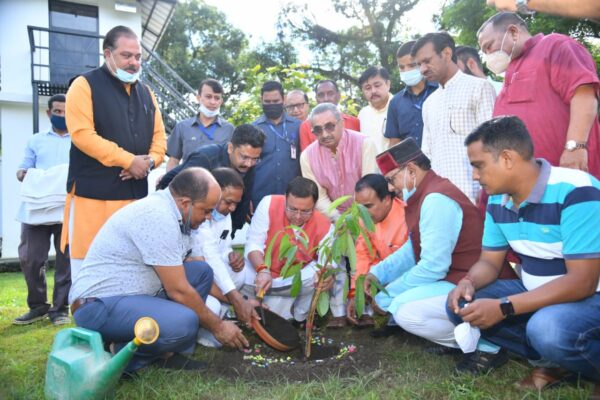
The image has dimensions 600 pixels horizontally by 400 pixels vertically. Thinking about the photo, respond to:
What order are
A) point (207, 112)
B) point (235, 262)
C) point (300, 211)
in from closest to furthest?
point (300, 211)
point (235, 262)
point (207, 112)

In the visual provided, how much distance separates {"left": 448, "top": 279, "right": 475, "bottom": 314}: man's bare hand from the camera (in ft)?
9.08

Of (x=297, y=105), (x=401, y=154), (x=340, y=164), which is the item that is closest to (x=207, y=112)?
(x=297, y=105)

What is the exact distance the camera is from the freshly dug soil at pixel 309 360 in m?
3.04

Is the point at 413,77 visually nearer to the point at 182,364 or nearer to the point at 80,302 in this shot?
the point at 182,364

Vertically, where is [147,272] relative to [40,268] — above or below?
above

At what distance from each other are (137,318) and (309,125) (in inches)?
107

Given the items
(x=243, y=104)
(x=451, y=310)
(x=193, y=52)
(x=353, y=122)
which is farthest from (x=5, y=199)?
(x=193, y=52)

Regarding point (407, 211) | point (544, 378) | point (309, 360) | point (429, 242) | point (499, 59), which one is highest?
point (499, 59)

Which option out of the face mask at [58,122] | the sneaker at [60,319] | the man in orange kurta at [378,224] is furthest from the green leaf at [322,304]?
the face mask at [58,122]

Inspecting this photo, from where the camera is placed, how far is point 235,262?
4168mm

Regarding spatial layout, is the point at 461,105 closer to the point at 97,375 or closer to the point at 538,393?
the point at 538,393

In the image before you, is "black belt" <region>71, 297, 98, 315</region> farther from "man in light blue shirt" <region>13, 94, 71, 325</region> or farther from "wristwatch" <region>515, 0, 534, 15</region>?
"wristwatch" <region>515, 0, 534, 15</region>

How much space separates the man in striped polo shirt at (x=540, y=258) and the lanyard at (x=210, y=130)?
3.27 metres

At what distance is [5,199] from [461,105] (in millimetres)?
9534
